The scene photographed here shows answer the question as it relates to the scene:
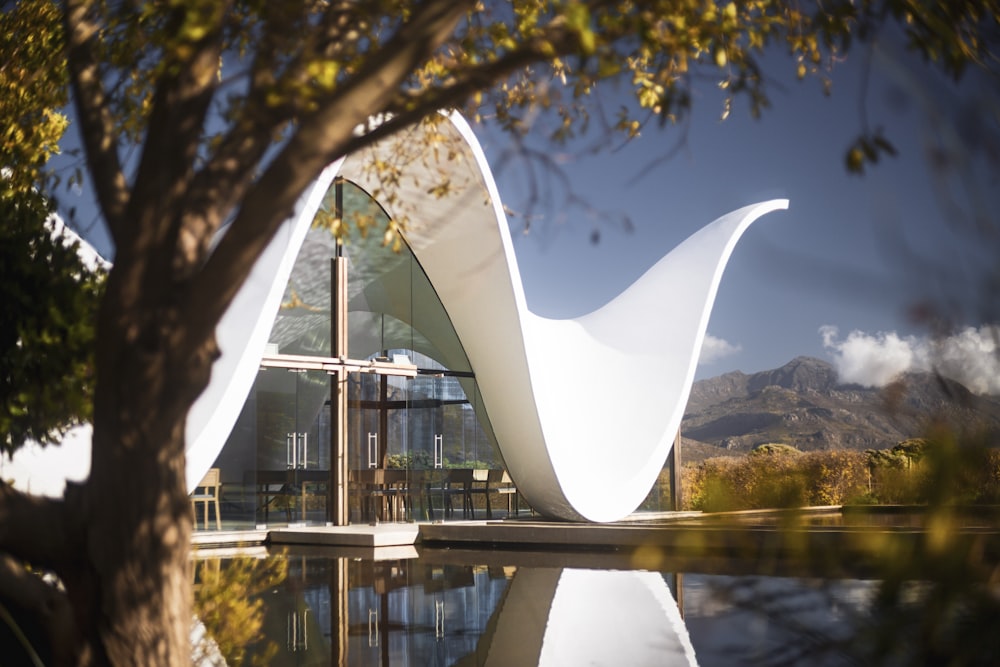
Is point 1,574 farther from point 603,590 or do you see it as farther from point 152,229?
point 603,590

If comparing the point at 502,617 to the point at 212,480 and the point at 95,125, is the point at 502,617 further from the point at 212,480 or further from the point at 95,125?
the point at 212,480

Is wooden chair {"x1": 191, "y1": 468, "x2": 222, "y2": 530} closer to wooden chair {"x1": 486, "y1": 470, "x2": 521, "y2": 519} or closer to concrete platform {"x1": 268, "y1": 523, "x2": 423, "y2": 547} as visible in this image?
concrete platform {"x1": 268, "y1": 523, "x2": 423, "y2": 547}

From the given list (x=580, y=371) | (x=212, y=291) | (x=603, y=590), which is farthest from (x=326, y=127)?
(x=580, y=371)

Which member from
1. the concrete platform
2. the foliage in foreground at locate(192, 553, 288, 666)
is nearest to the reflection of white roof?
the concrete platform

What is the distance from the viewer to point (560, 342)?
14.2 meters

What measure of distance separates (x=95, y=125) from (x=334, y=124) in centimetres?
90

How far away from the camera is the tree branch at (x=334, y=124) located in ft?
7.22

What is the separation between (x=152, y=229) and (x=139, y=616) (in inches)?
37.6

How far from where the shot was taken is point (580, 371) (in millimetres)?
14180

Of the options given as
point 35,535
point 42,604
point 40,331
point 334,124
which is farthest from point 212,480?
point 334,124

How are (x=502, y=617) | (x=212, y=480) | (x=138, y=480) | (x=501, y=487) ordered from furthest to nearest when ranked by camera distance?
(x=501, y=487) → (x=212, y=480) → (x=502, y=617) → (x=138, y=480)

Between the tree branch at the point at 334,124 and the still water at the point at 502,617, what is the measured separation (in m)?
1.39

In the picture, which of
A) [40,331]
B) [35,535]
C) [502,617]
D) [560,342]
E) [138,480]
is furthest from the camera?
[560,342]

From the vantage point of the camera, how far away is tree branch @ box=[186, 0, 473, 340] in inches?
86.7
